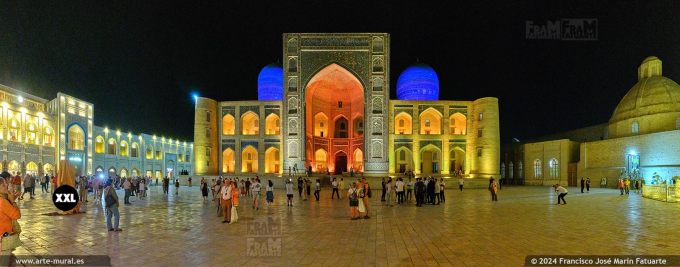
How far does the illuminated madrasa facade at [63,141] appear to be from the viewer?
3347 centimetres

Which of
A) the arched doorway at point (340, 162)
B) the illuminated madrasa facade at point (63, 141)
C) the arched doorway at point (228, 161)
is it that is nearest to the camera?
the illuminated madrasa facade at point (63, 141)

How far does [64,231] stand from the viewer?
390 inches

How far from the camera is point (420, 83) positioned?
4494 cm

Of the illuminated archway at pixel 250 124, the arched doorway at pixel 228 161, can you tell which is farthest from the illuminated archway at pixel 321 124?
the arched doorway at pixel 228 161

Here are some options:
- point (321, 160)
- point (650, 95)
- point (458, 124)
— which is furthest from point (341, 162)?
point (650, 95)

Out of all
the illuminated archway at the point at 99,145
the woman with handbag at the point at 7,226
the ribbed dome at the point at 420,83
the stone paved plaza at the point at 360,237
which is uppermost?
the ribbed dome at the point at 420,83

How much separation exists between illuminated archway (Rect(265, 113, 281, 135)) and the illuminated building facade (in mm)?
25240

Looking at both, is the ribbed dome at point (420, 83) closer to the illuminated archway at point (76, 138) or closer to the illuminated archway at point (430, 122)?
the illuminated archway at point (430, 122)

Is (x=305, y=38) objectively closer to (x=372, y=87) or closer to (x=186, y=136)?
(x=372, y=87)

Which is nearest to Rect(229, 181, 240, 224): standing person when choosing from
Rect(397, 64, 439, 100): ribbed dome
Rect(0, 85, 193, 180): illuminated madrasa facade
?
Rect(0, 85, 193, 180): illuminated madrasa facade

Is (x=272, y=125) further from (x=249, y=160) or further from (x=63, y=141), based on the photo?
(x=63, y=141)

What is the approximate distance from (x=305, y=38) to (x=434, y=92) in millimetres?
15380

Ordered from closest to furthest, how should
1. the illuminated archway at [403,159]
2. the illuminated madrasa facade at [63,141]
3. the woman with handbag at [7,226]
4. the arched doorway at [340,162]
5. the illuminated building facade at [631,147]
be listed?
the woman with handbag at [7,226] < the illuminated building facade at [631,147] < the illuminated madrasa facade at [63,141] < the illuminated archway at [403,159] < the arched doorway at [340,162]

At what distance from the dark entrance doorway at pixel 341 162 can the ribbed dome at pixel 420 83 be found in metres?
9.64
